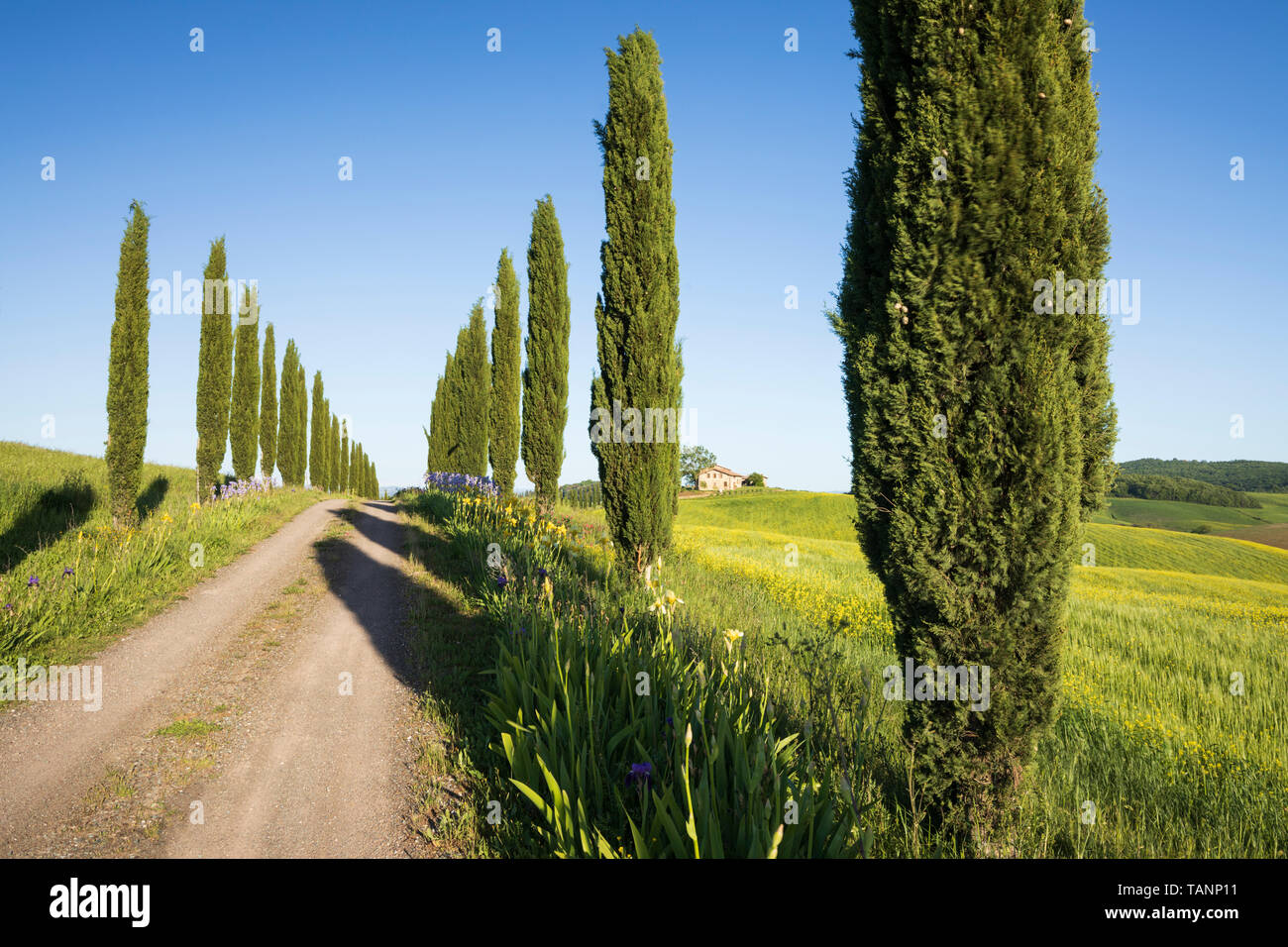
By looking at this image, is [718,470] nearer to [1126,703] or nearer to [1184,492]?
[1184,492]

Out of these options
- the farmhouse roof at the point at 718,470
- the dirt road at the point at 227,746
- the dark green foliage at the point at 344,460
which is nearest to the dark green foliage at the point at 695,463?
the farmhouse roof at the point at 718,470

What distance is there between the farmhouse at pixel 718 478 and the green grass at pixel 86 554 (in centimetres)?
8783

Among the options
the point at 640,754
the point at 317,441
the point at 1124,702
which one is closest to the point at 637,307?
the point at 640,754

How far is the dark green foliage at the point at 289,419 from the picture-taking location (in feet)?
112

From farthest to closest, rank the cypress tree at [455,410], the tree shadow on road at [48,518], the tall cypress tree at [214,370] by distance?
the cypress tree at [455,410] → the tall cypress tree at [214,370] → the tree shadow on road at [48,518]

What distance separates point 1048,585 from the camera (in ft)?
12.4

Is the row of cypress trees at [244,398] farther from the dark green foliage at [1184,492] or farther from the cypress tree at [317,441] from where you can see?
the dark green foliage at [1184,492]

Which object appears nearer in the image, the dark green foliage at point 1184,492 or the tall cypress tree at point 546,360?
the tall cypress tree at point 546,360

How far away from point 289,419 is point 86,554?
28082mm

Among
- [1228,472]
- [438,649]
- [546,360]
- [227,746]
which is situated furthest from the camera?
[1228,472]

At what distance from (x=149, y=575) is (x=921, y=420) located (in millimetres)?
11133

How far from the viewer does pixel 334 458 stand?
49000mm
